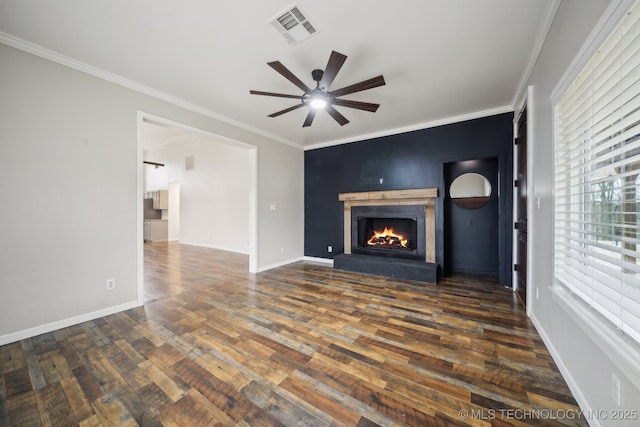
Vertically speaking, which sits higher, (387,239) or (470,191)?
(470,191)

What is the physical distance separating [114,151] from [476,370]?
4.05 m

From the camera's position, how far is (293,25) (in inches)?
76.6

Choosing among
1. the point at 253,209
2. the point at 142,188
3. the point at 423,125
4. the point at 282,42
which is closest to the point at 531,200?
the point at 423,125

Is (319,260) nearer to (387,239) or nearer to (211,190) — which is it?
(387,239)

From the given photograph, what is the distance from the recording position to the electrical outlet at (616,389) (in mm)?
989

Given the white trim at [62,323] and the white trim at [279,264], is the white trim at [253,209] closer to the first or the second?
the white trim at [279,264]

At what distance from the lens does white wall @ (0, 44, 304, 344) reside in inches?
82.4

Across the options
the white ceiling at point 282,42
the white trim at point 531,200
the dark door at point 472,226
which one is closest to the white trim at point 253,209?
the white ceiling at point 282,42

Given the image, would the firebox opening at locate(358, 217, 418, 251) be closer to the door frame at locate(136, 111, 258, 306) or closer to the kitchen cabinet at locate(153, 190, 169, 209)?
the door frame at locate(136, 111, 258, 306)

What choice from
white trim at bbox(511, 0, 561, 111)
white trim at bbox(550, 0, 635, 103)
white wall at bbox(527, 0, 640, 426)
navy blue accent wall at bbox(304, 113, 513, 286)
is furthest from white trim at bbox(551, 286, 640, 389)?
navy blue accent wall at bbox(304, 113, 513, 286)

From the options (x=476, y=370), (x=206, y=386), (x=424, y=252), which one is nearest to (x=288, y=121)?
(x=424, y=252)

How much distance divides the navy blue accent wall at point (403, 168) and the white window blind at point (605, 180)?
80.5 inches

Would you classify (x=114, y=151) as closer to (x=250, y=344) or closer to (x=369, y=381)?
(x=250, y=344)

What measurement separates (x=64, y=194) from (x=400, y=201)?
4504 mm
